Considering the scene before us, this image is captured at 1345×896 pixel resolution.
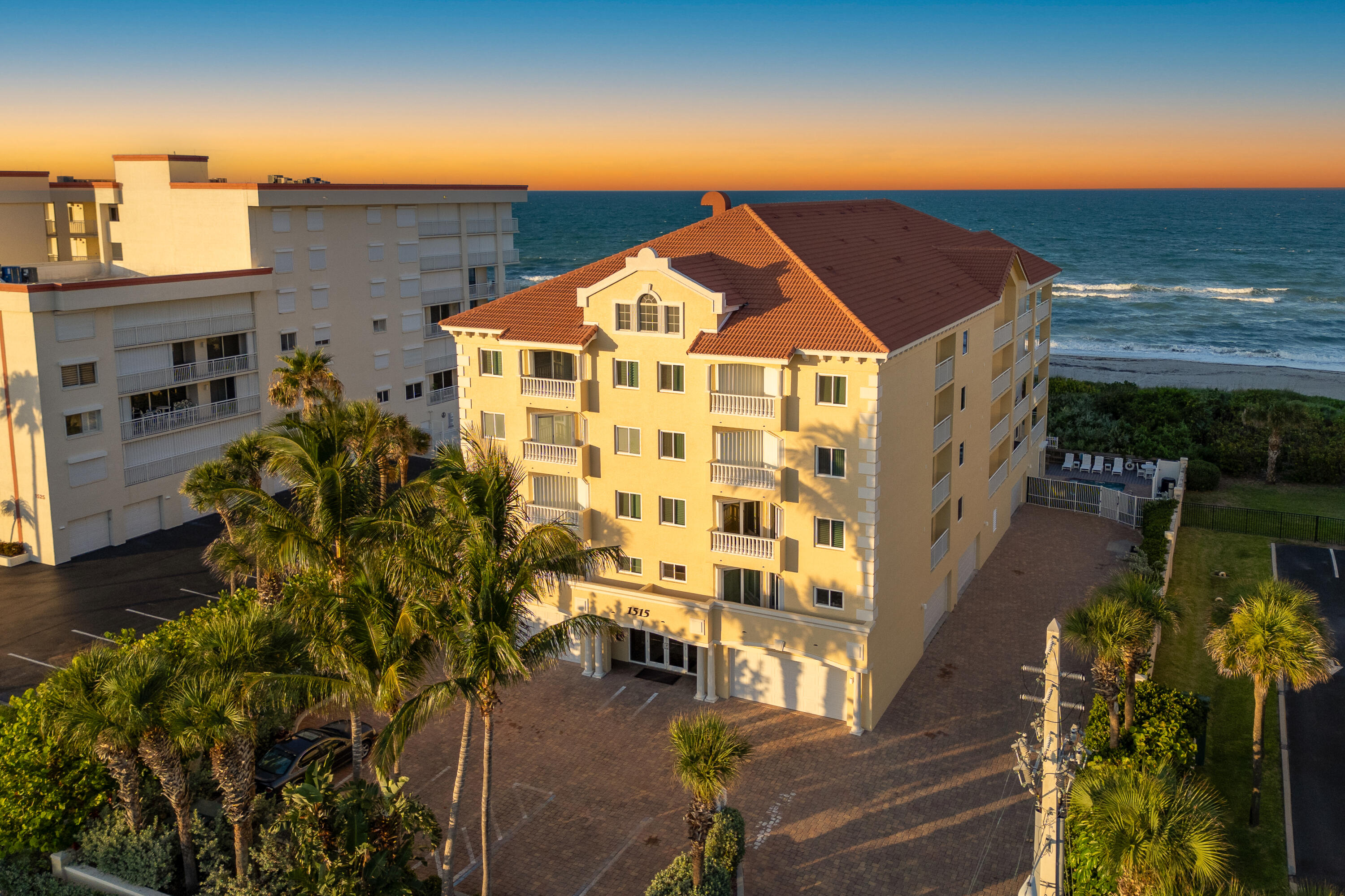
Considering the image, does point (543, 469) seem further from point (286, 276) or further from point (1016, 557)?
point (286, 276)

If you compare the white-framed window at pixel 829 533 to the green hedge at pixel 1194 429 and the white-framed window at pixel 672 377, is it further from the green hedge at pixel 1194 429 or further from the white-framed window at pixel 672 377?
the green hedge at pixel 1194 429

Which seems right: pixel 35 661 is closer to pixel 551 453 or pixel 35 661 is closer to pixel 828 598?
pixel 551 453

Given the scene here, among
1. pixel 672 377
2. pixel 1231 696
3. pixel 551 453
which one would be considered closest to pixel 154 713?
pixel 551 453

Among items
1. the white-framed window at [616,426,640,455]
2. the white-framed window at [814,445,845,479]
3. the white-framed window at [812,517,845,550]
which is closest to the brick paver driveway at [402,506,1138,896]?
the white-framed window at [812,517,845,550]

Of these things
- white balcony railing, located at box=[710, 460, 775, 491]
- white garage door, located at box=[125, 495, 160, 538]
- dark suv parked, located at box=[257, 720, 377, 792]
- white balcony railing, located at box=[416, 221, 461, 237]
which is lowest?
dark suv parked, located at box=[257, 720, 377, 792]

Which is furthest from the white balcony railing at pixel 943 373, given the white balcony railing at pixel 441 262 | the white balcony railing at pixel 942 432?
the white balcony railing at pixel 441 262

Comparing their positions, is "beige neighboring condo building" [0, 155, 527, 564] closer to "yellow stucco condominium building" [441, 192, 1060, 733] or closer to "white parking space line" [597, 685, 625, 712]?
"yellow stucco condominium building" [441, 192, 1060, 733]
